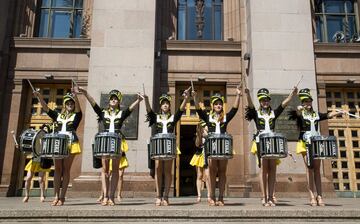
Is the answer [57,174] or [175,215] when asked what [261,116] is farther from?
[57,174]

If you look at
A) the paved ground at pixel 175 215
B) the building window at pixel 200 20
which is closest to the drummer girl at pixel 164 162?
the paved ground at pixel 175 215

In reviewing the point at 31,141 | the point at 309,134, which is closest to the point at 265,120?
the point at 309,134

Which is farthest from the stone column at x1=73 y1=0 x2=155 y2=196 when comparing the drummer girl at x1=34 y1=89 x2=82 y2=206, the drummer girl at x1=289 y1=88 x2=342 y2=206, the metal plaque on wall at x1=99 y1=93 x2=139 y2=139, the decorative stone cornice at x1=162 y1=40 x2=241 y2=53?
the drummer girl at x1=289 y1=88 x2=342 y2=206

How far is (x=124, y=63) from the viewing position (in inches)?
537

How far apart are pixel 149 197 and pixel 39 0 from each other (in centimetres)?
905

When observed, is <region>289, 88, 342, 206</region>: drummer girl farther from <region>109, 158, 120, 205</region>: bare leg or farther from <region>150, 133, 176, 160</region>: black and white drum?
<region>109, 158, 120, 205</region>: bare leg

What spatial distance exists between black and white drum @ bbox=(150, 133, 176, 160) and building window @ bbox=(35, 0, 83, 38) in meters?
9.12

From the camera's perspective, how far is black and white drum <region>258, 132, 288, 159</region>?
791 centimetres

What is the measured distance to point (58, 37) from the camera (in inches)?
619

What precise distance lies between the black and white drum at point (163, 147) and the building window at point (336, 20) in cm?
1002

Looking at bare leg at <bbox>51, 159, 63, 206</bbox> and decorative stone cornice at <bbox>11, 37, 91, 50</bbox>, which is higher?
decorative stone cornice at <bbox>11, 37, 91, 50</bbox>

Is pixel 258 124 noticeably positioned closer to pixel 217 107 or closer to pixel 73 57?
pixel 217 107

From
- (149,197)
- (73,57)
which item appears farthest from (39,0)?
(149,197)

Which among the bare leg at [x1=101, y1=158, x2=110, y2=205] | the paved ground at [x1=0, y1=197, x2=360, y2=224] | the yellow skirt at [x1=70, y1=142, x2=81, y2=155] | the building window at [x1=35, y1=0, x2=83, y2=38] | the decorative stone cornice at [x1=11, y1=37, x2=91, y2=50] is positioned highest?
the building window at [x1=35, y1=0, x2=83, y2=38]
